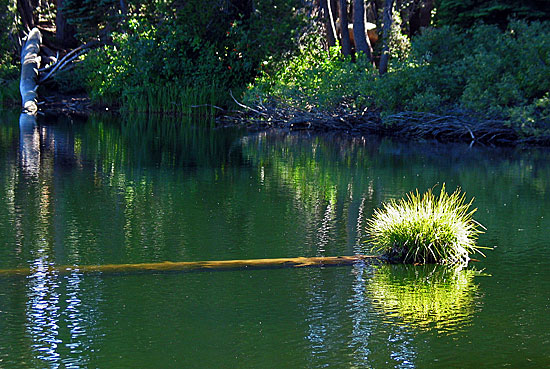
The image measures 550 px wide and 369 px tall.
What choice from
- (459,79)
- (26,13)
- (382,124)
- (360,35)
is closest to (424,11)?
(360,35)

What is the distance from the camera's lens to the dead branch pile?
2466 centimetres

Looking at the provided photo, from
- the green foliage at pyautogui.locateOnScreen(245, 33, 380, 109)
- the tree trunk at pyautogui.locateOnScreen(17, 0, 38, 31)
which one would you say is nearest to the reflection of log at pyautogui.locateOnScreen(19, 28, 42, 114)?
the tree trunk at pyautogui.locateOnScreen(17, 0, 38, 31)

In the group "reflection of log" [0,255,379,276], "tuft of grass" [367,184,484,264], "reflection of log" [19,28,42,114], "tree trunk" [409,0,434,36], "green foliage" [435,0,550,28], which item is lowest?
"reflection of log" [0,255,379,276]

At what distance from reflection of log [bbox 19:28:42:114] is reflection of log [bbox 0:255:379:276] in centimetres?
2927

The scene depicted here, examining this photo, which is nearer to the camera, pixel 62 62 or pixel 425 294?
pixel 425 294

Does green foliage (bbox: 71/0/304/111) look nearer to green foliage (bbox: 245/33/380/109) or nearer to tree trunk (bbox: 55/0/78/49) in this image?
green foliage (bbox: 245/33/380/109)

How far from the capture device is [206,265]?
30.7ft

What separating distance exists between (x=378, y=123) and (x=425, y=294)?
19.3 m

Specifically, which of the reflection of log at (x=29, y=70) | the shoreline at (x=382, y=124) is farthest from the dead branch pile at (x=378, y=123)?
the reflection of log at (x=29, y=70)

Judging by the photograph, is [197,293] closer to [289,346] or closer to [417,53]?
[289,346]

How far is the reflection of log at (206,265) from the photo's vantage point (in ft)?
29.7

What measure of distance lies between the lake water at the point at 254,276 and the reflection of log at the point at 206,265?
0.46 feet

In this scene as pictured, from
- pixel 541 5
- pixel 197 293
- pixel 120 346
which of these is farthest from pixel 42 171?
pixel 541 5

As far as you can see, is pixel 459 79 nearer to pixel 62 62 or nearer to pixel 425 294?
pixel 425 294
